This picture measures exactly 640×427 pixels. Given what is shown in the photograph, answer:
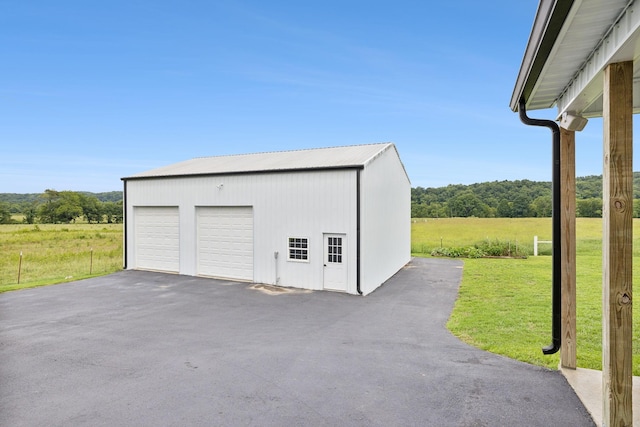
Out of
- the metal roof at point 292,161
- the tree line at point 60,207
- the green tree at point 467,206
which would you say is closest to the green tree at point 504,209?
the green tree at point 467,206

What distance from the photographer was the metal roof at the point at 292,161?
11417 mm

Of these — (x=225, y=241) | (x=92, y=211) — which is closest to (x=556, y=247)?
(x=225, y=241)

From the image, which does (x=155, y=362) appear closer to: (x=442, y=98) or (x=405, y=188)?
(x=405, y=188)

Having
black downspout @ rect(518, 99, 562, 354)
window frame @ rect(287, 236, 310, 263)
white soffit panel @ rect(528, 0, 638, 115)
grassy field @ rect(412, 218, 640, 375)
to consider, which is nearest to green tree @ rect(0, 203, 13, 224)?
window frame @ rect(287, 236, 310, 263)

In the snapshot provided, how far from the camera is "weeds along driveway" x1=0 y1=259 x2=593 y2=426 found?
12.8 feet

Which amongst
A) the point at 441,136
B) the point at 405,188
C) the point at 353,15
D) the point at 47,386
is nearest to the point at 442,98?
the point at 441,136

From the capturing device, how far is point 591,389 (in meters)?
4.33

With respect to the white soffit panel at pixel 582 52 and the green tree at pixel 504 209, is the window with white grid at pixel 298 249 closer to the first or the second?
the white soffit panel at pixel 582 52

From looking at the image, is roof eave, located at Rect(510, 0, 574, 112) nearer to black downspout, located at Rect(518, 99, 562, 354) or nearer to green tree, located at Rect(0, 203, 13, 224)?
black downspout, located at Rect(518, 99, 562, 354)

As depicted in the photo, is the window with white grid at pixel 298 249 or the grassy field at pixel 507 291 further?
the window with white grid at pixel 298 249

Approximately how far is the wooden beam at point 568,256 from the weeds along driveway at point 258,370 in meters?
0.44

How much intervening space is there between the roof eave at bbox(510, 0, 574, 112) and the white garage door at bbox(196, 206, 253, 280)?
9.88 m

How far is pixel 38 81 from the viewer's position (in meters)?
26.6

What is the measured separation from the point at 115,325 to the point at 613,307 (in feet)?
27.5
